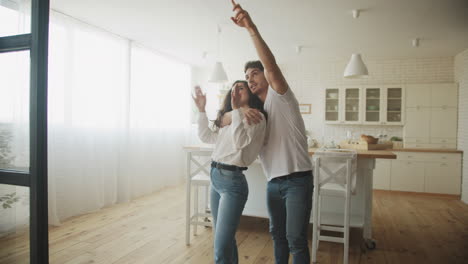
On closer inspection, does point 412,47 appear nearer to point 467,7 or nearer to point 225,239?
point 467,7

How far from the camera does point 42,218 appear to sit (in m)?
1.56

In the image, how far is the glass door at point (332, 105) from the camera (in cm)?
635

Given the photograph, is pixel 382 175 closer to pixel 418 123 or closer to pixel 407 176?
pixel 407 176

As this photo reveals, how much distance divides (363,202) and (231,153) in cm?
213

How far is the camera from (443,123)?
5641 mm

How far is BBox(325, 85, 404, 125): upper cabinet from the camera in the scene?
5.98 meters

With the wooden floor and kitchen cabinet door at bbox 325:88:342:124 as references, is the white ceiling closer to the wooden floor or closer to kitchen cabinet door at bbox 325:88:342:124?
kitchen cabinet door at bbox 325:88:342:124

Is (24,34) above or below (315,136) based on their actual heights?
above

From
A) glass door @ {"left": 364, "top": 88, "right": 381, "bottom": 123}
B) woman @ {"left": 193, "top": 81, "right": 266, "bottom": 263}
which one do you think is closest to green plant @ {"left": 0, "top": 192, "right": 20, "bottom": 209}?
woman @ {"left": 193, "top": 81, "right": 266, "bottom": 263}

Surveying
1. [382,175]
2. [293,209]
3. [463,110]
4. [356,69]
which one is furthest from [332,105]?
[293,209]

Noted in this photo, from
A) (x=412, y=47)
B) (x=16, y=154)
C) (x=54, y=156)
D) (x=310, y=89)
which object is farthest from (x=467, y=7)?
(x=54, y=156)

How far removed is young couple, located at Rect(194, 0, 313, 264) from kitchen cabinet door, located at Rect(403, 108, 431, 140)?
508 cm

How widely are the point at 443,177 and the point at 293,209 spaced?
5147 millimetres

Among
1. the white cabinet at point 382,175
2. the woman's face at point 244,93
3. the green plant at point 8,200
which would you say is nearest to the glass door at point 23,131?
the green plant at point 8,200
